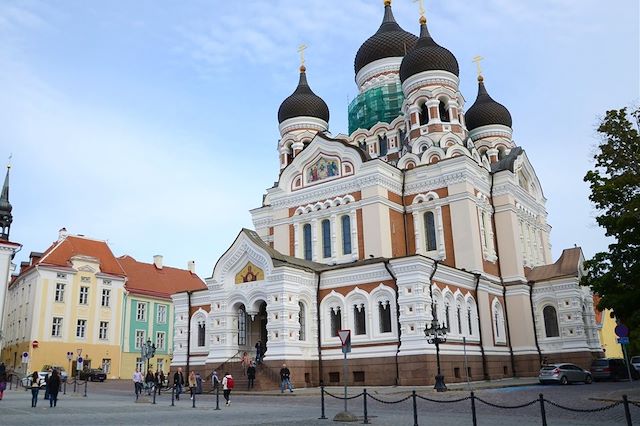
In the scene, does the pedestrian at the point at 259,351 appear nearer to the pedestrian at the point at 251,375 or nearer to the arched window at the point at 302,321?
the pedestrian at the point at 251,375

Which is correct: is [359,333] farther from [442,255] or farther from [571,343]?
A: [571,343]

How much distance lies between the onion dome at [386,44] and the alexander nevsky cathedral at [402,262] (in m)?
3.02

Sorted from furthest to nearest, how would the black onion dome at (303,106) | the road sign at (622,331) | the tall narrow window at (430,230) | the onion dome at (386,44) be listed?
the onion dome at (386,44) < the black onion dome at (303,106) < the tall narrow window at (430,230) < the road sign at (622,331)

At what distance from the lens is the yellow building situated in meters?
42.7

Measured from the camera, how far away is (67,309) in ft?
145

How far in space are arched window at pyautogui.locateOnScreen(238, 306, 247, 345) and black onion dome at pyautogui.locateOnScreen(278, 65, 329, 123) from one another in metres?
17.4

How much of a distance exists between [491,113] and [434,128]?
334 inches

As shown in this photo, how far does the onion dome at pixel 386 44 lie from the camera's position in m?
44.0

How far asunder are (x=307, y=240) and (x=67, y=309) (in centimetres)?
2043

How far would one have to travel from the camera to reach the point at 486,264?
32688 millimetres

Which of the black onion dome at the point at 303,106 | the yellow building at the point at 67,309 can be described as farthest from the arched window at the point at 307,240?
the yellow building at the point at 67,309

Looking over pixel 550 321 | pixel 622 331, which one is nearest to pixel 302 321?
pixel 622 331

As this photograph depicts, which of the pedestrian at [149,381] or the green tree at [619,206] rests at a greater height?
the green tree at [619,206]

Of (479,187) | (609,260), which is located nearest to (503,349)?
(479,187)
